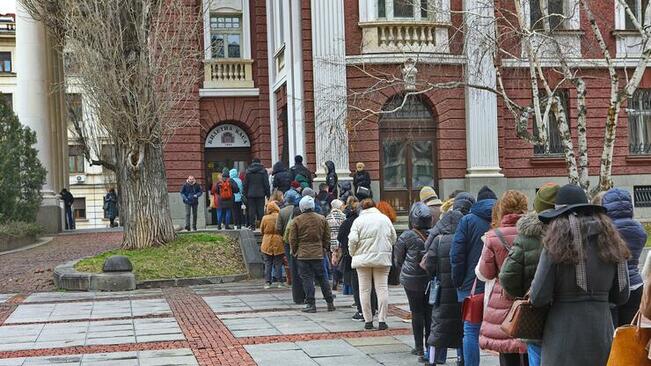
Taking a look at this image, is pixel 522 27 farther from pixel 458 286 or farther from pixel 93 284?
pixel 458 286

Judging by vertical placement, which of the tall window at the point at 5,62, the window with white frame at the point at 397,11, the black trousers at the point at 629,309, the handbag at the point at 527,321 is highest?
the tall window at the point at 5,62

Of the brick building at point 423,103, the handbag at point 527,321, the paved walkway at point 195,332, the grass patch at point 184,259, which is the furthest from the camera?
the brick building at point 423,103

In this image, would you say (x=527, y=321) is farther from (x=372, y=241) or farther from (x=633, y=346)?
(x=372, y=241)

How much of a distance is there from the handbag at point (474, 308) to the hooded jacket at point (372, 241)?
382 centimetres

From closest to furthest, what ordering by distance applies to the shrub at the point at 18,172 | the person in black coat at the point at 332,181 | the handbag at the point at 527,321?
the handbag at the point at 527,321 → the person in black coat at the point at 332,181 → the shrub at the point at 18,172

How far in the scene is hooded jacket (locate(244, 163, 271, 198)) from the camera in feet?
→ 72.2

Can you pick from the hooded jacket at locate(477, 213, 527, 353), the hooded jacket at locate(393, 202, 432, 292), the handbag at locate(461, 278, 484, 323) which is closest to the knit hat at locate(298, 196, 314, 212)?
the hooded jacket at locate(393, 202, 432, 292)

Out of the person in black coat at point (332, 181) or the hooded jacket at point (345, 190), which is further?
the person in black coat at point (332, 181)

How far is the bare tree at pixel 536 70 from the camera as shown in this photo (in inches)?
745

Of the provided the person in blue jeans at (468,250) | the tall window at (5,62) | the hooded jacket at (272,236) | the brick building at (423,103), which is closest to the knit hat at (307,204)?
the hooded jacket at (272,236)

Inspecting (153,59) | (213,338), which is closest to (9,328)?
(213,338)

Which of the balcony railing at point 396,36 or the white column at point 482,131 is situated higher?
the balcony railing at point 396,36

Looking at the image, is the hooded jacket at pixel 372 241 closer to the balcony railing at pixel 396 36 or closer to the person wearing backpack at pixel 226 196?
the person wearing backpack at pixel 226 196

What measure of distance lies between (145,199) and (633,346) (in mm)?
Answer: 17231
